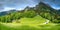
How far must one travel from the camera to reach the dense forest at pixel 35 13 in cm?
425

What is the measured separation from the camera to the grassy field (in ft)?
13.6

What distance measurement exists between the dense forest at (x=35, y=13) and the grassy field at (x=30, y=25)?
0.11m

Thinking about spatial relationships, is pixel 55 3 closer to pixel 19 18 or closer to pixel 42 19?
pixel 42 19

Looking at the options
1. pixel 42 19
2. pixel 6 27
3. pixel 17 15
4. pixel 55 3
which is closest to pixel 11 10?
pixel 17 15

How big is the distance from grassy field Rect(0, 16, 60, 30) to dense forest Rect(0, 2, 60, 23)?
11cm

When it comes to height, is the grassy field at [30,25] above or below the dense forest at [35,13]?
below

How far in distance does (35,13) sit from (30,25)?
0.37 m

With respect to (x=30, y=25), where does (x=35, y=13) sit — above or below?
above

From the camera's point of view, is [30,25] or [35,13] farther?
[35,13]

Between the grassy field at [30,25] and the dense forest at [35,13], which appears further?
the dense forest at [35,13]

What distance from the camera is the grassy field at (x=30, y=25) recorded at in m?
4.13

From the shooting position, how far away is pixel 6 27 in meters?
4.11

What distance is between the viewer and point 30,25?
4.19m

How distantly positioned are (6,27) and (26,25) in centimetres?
51
